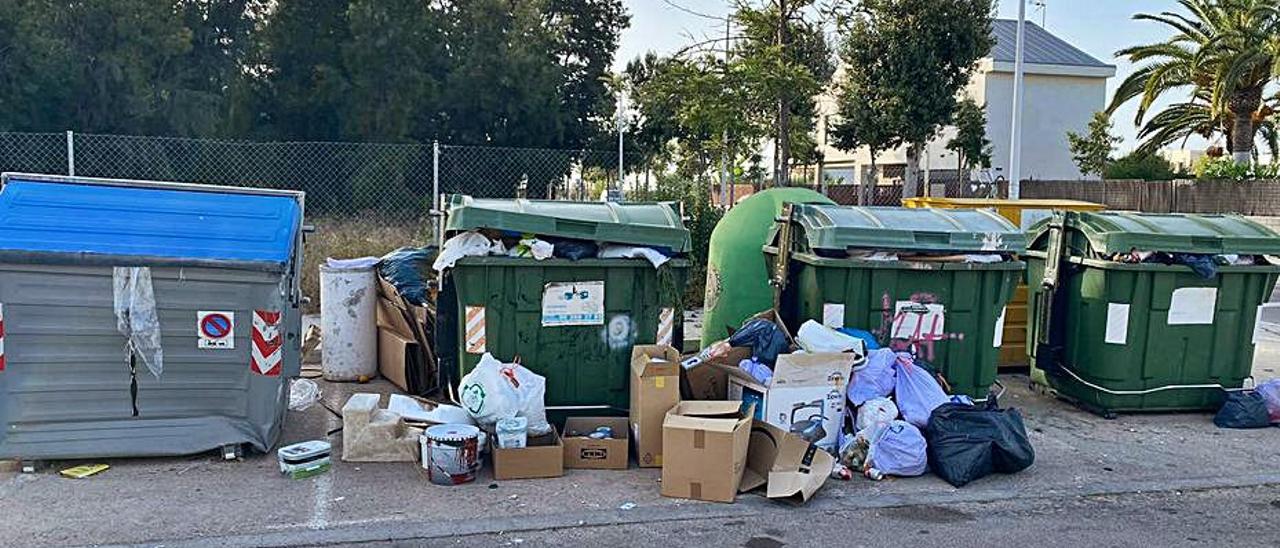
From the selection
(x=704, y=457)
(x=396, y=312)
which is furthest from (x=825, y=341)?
(x=396, y=312)

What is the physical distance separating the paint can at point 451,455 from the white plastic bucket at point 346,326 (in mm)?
2417

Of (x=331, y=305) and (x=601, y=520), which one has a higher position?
(x=331, y=305)

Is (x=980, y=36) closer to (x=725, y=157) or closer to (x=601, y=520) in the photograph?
(x=725, y=157)

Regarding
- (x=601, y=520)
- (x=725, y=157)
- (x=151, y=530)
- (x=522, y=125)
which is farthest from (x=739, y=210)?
(x=522, y=125)

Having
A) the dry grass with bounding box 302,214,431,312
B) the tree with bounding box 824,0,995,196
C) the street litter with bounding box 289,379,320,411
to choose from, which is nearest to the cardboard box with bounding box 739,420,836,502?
the street litter with bounding box 289,379,320,411

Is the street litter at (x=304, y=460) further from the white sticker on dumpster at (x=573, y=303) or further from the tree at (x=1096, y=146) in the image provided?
the tree at (x=1096, y=146)

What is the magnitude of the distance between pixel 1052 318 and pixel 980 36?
421 inches

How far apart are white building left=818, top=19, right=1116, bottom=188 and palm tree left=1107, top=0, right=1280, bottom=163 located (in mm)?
5035

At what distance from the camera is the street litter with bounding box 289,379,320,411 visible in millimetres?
6215

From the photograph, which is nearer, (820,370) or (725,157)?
(820,370)

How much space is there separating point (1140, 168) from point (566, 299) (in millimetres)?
25207

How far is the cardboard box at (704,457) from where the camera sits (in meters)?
4.68

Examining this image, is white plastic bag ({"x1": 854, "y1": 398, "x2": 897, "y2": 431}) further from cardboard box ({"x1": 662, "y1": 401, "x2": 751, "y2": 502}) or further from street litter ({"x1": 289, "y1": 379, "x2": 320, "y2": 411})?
street litter ({"x1": 289, "y1": 379, "x2": 320, "y2": 411})

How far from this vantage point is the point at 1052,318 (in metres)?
6.95
